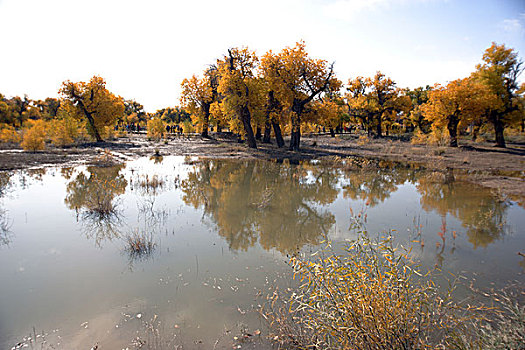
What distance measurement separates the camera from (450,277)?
4.83 meters

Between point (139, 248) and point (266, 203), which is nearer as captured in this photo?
point (139, 248)

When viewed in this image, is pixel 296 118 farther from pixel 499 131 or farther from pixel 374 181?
pixel 499 131

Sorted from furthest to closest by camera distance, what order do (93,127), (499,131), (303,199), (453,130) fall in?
(93,127), (453,130), (499,131), (303,199)

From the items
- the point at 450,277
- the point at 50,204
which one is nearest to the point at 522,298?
the point at 450,277

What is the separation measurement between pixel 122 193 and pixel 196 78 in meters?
31.9

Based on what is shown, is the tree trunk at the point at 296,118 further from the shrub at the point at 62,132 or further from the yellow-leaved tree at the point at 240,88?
the shrub at the point at 62,132

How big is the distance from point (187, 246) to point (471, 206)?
924cm

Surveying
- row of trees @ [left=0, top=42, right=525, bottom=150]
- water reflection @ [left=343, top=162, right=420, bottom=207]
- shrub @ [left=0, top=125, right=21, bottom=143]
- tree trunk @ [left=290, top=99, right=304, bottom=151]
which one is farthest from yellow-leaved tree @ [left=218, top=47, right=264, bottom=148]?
shrub @ [left=0, top=125, right=21, bottom=143]

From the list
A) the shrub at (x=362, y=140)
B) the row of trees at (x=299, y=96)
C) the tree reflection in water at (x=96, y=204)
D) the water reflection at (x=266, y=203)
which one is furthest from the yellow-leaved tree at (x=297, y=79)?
the tree reflection in water at (x=96, y=204)

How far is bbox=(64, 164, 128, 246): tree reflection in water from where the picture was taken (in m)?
6.86

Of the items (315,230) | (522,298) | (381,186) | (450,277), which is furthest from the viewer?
(381,186)

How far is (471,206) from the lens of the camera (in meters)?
9.18

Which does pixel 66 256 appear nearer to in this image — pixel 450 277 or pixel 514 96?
pixel 450 277

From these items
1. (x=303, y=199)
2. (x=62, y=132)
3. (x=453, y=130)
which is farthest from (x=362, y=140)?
(x=62, y=132)
